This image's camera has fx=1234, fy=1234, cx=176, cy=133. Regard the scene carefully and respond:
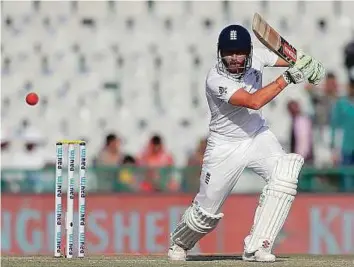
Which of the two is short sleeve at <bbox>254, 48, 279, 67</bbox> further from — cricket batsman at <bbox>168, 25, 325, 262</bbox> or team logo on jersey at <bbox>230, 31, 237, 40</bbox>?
team logo on jersey at <bbox>230, 31, 237, 40</bbox>

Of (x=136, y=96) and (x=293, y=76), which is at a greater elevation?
(x=293, y=76)

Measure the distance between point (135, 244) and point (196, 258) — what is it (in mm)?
2957

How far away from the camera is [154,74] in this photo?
41.5ft

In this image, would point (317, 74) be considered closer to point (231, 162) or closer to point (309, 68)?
point (309, 68)

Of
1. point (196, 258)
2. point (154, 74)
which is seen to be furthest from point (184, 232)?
point (154, 74)

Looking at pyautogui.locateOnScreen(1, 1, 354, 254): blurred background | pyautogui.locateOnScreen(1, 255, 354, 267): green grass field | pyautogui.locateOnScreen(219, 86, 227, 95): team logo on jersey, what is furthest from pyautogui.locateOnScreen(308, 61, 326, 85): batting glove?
pyautogui.locateOnScreen(1, 1, 354, 254): blurred background

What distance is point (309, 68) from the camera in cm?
773

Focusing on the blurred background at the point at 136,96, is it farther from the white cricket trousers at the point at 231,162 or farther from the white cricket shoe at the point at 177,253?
the white cricket trousers at the point at 231,162

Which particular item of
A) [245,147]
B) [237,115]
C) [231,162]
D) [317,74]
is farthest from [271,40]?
[231,162]

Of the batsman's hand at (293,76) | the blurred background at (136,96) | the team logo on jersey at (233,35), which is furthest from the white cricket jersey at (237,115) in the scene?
the blurred background at (136,96)

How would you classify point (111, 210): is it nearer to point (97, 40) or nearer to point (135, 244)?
point (135, 244)

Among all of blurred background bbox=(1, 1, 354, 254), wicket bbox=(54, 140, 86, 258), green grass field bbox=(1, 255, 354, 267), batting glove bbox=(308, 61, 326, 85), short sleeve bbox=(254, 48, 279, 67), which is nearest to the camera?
green grass field bbox=(1, 255, 354, 267)

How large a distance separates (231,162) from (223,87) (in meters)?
0.52

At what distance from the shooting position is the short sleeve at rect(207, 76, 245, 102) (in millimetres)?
7724
